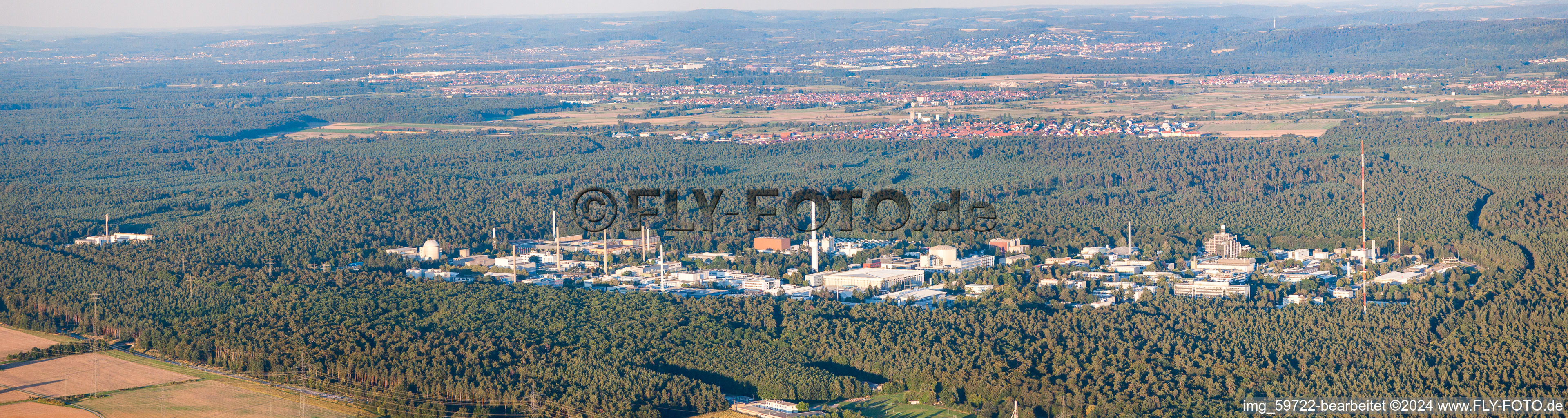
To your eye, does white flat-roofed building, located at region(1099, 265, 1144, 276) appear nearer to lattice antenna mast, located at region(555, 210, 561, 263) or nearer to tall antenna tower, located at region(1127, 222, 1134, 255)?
tall antenna tower, located at region(1127, 222, 1134, 255)

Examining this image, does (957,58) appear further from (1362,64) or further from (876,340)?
(876,340)

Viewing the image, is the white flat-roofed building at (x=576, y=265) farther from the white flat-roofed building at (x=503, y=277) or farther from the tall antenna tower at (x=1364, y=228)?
the tall antenna tower at (x=1364, y=228)

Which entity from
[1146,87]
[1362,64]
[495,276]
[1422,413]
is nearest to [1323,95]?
[1146,87]

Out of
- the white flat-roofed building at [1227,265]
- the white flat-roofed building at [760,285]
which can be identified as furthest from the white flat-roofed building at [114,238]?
the white flat-roofed building at [1227,265]

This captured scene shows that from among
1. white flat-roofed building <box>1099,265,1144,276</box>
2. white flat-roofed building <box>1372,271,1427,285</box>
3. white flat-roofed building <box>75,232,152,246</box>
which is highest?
white flat-roofed building <box>75,232,152,246</box>

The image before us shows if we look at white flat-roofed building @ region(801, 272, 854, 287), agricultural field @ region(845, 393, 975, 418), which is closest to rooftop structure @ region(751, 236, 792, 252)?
white flat-roofed building @ region(801, 272, 854, 287)
